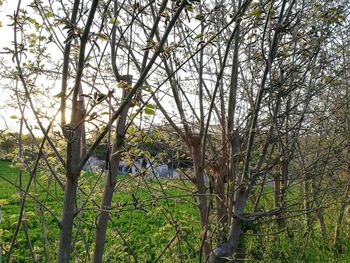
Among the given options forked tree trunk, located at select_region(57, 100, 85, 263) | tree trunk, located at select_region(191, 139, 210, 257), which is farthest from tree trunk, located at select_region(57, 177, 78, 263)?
tree trunk, located at select_region(191, 139, 210, 257)

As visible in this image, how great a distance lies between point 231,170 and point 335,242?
4.48 metres

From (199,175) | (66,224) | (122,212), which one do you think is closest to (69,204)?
(66,224)

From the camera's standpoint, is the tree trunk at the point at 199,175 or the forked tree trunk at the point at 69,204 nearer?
the forked tree trunk at the point at 69,204

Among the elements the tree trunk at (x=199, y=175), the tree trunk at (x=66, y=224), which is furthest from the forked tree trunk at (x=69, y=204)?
the tree trunk at (x=199, y=175)

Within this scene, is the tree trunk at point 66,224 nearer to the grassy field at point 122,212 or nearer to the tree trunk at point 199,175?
the grassy field at point 122,212

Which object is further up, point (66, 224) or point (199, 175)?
point (199, 175)

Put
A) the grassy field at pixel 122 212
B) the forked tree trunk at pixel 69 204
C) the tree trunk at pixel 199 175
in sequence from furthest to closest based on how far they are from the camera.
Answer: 1. the tree trunk at pixel 199 175
2. the grassy field at pixel 122 212
3. the forked tree trunk at pixel 69 204

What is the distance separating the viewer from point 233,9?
141 inches

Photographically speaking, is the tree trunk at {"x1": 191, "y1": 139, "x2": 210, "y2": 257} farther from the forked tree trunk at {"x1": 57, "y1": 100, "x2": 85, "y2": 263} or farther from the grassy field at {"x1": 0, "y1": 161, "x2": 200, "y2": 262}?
the forked tree trunk at {"x1": 57, "y1": 100, "x2": 85, "y2": 263}

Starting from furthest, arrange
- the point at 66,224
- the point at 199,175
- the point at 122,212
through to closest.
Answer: the point at 122,212 < the point at 199,175 < the point at 66,224

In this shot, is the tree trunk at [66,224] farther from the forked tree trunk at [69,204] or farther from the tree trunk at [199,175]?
the tree trunk at [199,175]

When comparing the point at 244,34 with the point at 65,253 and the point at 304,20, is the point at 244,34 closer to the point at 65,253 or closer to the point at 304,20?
the point at 304,20

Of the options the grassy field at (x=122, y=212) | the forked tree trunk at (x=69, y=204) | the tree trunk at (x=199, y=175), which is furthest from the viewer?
the tree trunk at (x=199, y=175)

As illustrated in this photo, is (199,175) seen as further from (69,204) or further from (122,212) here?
(69,204)
